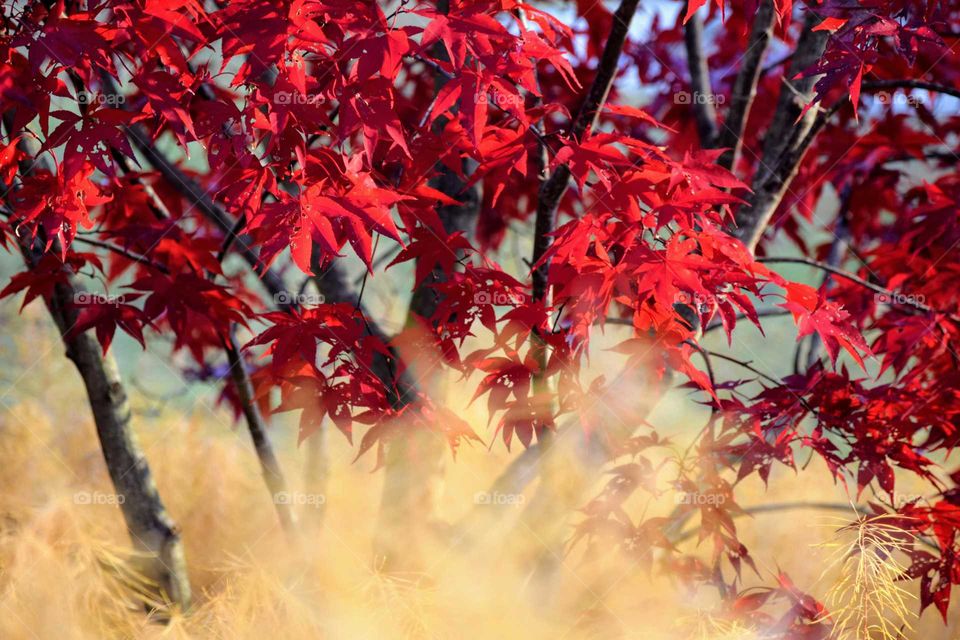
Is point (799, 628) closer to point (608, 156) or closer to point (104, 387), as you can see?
point (608, 156)

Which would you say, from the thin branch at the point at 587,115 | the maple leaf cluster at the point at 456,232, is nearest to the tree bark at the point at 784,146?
the maple leaf cluster at the point at 456,232

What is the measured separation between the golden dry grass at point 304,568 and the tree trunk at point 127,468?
0.07m

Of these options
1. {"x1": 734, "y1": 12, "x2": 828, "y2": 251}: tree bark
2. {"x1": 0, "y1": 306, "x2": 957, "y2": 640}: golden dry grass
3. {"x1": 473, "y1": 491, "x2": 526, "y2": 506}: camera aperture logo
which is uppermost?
{"x1": 734, "y1": 12, "x2": 828, "y2": 251}: tree bark

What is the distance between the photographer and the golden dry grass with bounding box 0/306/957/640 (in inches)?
65.7

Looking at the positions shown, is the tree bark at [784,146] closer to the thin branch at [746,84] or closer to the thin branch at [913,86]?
the thin branch at [746,84]

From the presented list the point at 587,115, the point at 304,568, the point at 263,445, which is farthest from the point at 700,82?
the point at 304,568

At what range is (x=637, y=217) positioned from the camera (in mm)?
1151

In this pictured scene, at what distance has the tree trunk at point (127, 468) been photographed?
179 centimetres

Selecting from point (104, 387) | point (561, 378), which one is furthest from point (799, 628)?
point (104, 387)

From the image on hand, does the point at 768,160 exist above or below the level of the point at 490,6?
below

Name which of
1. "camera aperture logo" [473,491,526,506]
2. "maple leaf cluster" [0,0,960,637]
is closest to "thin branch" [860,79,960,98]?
"maple leaf cluster" [0,0,960,637]

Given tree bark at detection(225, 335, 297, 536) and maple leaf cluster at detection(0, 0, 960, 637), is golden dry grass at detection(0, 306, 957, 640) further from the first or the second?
maple leaf cluster at detection(0, 0, 960, 637)

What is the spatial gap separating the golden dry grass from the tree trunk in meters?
0.07

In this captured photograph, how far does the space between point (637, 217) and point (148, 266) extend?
0.96 meters
